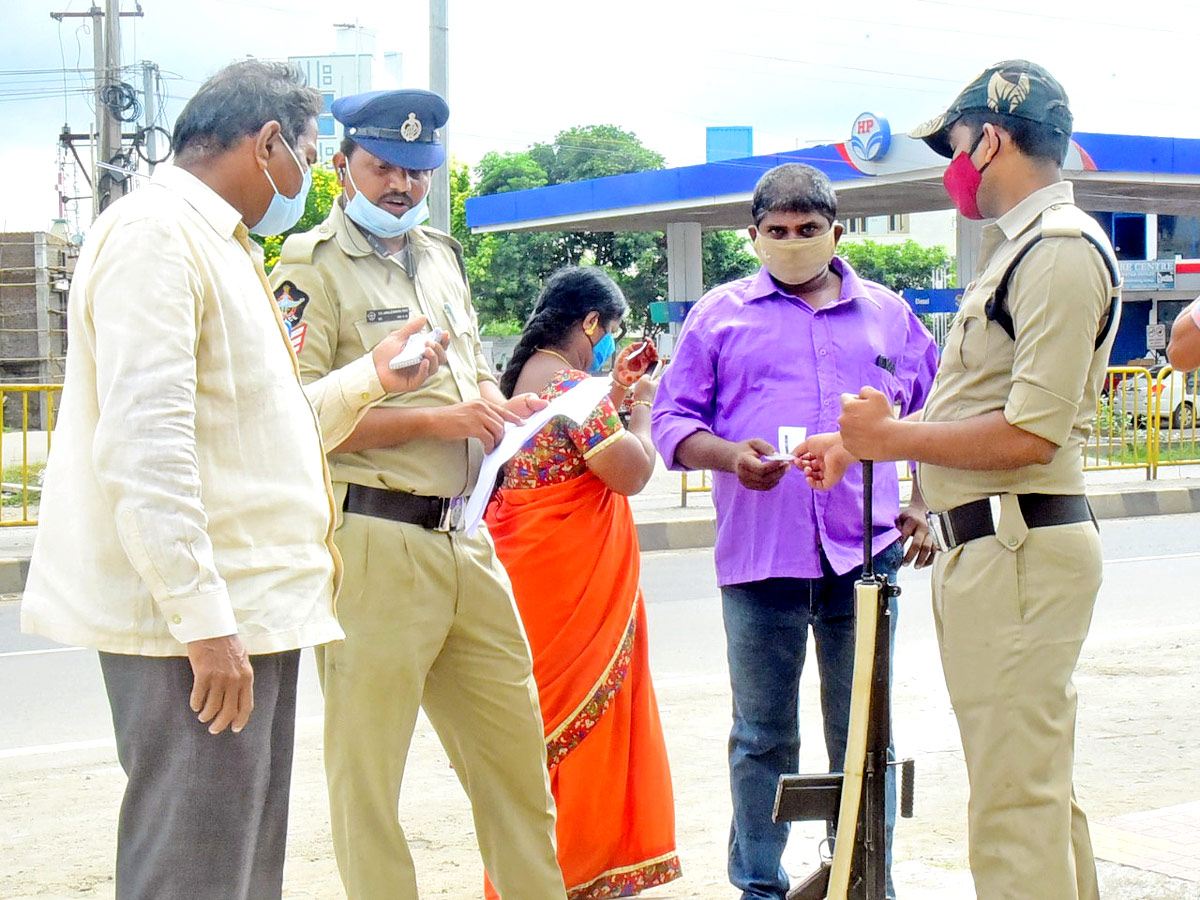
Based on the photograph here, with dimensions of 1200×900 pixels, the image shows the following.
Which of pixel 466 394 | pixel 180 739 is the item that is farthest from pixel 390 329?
pixel 180 739

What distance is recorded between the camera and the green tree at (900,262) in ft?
226

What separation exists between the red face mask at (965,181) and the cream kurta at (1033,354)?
3.1 inches

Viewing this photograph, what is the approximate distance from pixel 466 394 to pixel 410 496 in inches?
12.5

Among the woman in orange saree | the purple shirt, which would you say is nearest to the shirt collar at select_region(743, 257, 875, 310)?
the purple shirt

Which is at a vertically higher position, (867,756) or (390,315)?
(390,315)

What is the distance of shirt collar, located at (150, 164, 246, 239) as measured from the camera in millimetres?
2594

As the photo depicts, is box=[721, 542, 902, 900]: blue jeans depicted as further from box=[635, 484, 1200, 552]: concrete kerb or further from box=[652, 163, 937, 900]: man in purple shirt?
box=[635, 484, 1200, 552]: concrete kerb

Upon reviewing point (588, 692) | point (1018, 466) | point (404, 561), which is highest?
point (1018, 466)

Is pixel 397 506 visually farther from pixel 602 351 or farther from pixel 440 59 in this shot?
pixel 440 59

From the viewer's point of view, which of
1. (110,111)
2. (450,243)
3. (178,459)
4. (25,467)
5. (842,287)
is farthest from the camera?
(110,111)

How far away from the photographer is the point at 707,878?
14.0 feet

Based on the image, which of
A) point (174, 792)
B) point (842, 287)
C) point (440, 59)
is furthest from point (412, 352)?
point (440, 59)

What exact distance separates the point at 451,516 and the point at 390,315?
0.51m

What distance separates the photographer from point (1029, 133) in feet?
9.75
